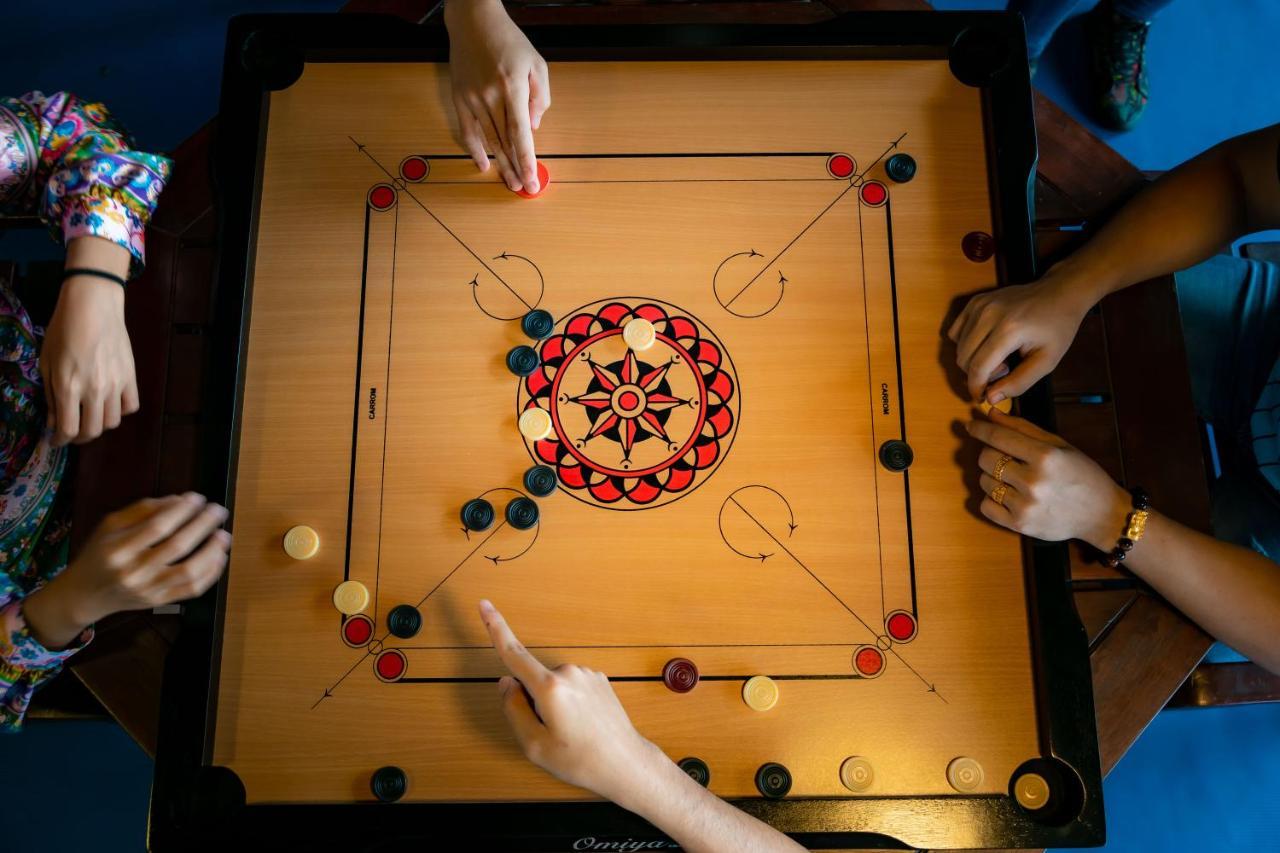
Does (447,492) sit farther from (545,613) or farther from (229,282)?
(229,282)

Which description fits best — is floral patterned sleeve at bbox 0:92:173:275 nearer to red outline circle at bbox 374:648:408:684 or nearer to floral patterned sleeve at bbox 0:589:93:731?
floral patterned sleeve at bbox 0:589:93:731

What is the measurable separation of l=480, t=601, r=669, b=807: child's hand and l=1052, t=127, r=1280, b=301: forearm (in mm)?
1018

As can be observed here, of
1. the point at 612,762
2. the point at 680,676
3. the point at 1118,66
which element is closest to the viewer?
the point at 612,762

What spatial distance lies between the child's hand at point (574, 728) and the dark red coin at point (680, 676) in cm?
9

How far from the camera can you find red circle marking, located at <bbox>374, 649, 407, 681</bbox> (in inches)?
46.9

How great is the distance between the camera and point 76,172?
52.4 inches

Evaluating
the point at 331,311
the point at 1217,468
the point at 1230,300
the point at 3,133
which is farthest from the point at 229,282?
the point at 1217,468

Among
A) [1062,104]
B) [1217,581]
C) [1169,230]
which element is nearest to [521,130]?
[1169,230]

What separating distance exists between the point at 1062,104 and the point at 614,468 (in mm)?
2104

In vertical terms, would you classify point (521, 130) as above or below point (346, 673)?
above

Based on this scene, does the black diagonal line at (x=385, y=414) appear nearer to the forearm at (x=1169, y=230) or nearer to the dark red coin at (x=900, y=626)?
the dark red coin at (x=900, y=626)

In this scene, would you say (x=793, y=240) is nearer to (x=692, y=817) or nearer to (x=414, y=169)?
(x=414, y=169)

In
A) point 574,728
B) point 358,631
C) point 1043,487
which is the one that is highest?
point 1043,487

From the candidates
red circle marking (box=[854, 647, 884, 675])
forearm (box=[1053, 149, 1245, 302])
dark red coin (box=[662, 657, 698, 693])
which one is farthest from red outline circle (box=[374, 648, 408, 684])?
forearm (box=[1053, 149, 1245, 302])
